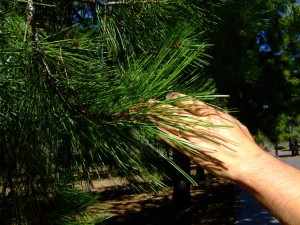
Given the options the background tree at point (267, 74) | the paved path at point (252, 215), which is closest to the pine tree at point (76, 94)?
the background tree at point (267, 74)

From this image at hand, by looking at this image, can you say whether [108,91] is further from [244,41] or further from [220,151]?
[244,41]

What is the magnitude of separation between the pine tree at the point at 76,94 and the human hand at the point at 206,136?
0.05 meters

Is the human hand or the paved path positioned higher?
the human hand

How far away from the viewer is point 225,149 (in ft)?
3.25

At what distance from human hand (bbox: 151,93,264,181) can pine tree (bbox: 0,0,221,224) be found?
1.8 inches

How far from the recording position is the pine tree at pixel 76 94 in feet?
3.47

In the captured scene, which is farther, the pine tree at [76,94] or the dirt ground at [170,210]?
the dirt ground at [170,210]

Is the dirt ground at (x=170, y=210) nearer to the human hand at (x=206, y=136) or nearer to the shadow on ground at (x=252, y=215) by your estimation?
the shadow on ground at (x=252, y=215)

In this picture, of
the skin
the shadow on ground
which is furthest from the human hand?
the shadow on ground

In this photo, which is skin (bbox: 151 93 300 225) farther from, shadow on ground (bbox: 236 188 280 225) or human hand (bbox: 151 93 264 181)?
shadow on ground (bbox: 236 188 280 225)

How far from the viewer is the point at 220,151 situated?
0.98m

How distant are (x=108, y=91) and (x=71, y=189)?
0.82 m

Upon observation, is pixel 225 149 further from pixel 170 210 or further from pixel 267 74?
pixel 170 210

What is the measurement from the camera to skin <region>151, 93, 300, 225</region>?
95cm
